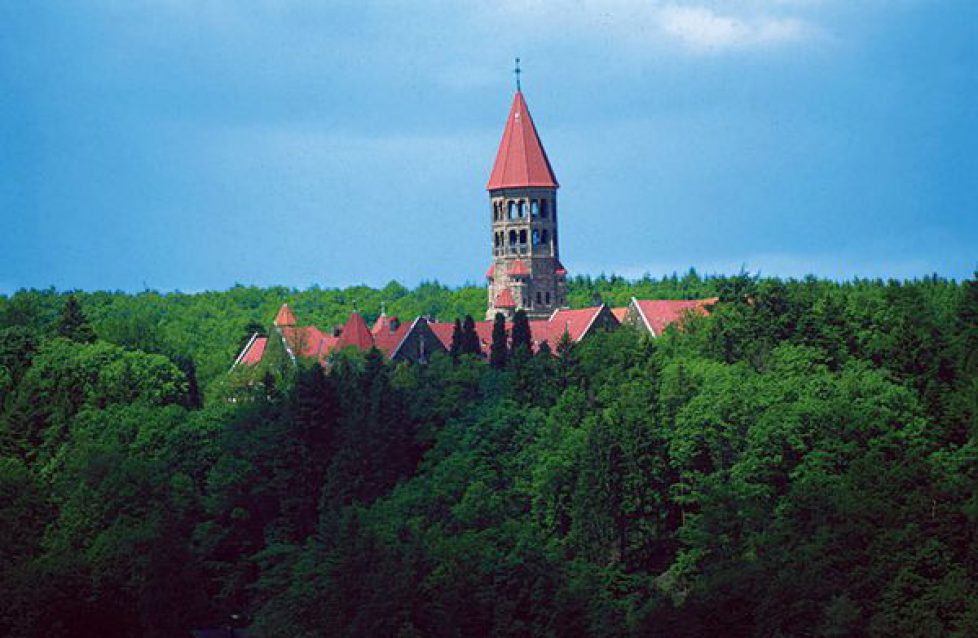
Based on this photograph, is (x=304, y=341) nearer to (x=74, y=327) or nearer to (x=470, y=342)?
(x=74, y=327)

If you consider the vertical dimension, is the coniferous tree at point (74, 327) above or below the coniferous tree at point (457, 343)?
above

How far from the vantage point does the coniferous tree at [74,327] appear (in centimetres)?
11731

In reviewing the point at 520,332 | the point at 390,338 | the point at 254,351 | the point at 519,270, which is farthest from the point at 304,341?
the point at 520,332

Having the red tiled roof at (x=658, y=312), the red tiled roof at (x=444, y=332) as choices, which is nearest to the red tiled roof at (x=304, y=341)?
the red tiled roof at (x=444, y=332)

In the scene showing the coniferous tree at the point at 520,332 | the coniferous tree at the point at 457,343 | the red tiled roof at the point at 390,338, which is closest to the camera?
the coniferous tree at the point at 520,332

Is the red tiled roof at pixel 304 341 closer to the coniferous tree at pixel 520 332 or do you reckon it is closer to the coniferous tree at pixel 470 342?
the coniferous tree at pixel 470 342

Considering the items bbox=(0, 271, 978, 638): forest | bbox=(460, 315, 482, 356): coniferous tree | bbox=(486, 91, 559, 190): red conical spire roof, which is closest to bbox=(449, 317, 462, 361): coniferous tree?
bbox=(460, 315, 482, 356): coniferous tree

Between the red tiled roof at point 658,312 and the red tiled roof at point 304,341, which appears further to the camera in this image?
the red tiled roof at point 304,341

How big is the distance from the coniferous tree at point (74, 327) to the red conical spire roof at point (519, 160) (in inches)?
1144

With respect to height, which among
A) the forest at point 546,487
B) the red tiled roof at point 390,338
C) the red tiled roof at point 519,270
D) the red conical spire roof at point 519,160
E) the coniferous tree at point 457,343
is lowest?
the forest at point 546,487

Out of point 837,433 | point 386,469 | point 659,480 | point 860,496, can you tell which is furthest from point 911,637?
point 386,469

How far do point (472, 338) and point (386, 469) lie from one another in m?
23.7

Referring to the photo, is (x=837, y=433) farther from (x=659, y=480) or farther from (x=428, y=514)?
(x=428, y=514)

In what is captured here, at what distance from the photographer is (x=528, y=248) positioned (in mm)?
135750
